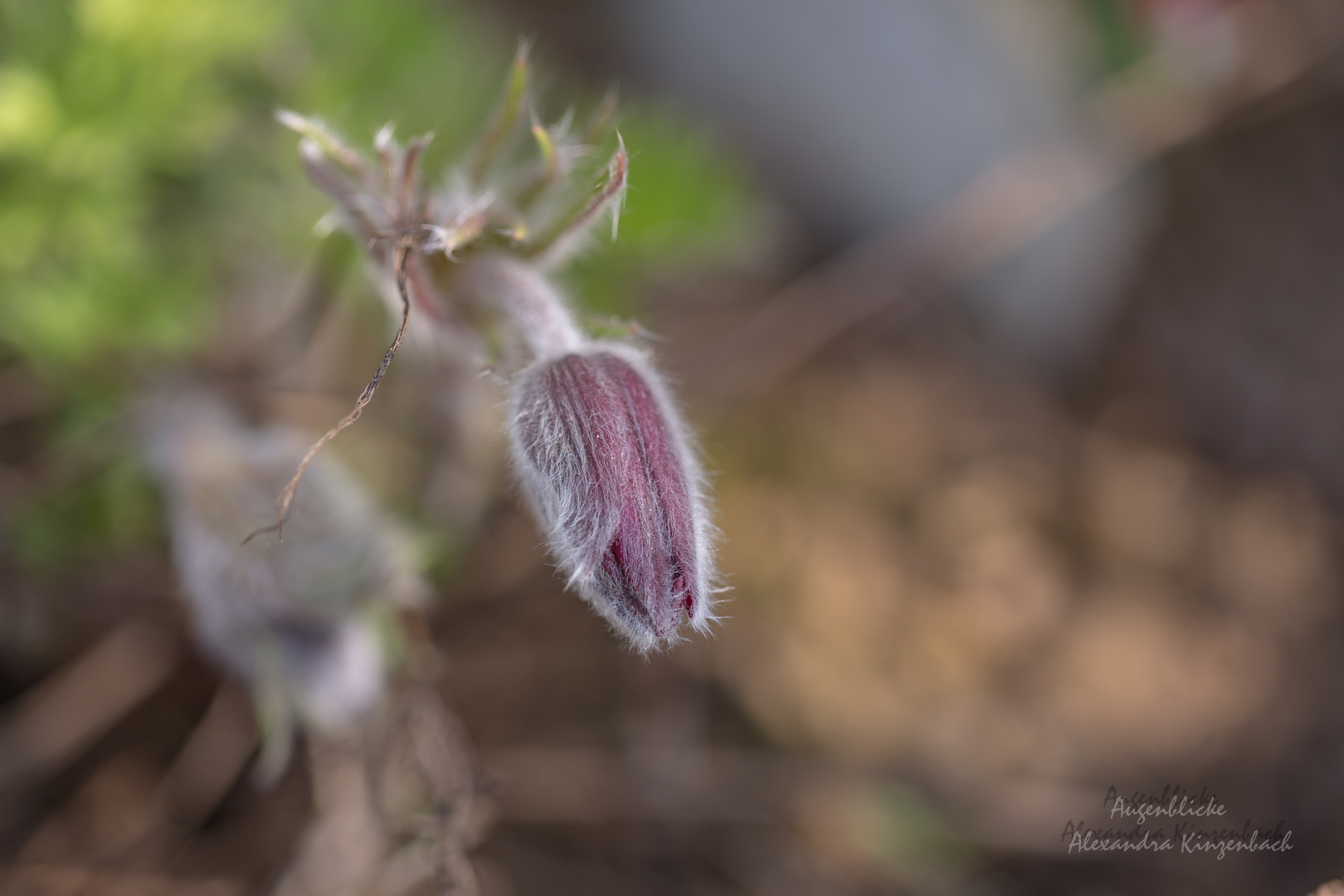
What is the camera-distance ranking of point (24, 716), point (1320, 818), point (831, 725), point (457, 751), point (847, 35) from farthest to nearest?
point (847, 35) → point (831, 725) → point (1320, 818) → point (24, 716) → point (457, 751)

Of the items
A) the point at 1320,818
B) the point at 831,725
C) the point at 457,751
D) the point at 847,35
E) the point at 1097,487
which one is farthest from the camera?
the point at 847,35

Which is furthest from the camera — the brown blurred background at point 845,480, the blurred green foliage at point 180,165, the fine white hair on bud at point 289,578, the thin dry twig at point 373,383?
the brown blurred background at point 845,480

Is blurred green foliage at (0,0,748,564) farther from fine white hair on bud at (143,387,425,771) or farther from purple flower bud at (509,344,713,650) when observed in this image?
purple flower bud at (509,344,713,650)

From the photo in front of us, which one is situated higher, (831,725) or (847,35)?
(847,35)

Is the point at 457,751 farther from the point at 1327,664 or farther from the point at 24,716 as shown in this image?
the point at 1327,664

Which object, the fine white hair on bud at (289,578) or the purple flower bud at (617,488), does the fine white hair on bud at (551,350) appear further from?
the fine white hair on bud at (289,578)

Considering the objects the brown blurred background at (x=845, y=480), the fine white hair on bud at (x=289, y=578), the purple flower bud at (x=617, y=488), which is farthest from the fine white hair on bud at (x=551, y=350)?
the brown blurred background at (x=845, y=480)

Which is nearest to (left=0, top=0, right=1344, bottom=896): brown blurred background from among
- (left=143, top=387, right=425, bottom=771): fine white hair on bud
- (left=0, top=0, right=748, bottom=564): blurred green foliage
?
(left=0, top=0, right=748, bottom=564): blurred green foliage

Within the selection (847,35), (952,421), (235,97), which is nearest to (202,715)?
(235,97)
